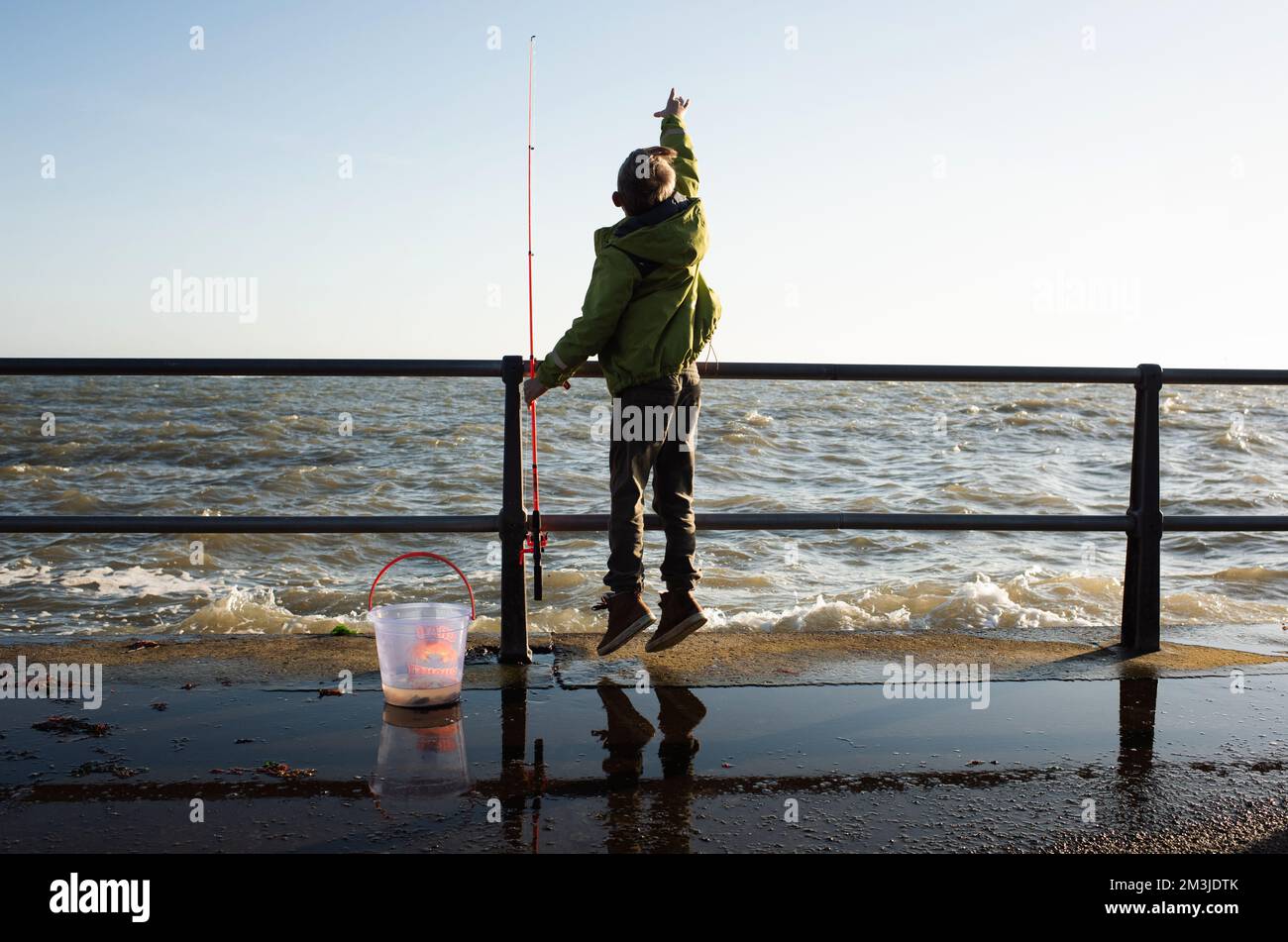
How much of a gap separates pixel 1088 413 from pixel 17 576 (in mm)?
20398

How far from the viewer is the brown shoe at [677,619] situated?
164 inches

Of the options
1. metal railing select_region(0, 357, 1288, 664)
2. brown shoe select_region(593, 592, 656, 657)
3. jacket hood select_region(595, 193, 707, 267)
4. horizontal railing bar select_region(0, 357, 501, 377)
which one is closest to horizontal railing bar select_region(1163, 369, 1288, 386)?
metal railing select_region(0, 357, 1288, 664)

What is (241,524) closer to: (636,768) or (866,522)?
(636,768)

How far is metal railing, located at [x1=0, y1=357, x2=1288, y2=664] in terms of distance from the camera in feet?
14.0

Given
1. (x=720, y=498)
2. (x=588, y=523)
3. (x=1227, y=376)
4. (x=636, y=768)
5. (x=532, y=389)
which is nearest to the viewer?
(x=636, y=768)

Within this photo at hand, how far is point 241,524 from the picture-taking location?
4348 millimetres

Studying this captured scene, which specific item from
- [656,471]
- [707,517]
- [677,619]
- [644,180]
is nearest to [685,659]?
[677,619]

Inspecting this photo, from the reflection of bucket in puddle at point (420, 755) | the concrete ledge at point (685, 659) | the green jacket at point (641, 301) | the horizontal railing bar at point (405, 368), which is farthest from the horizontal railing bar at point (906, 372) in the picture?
the reflection of bucket in puddle at point (420, 755)

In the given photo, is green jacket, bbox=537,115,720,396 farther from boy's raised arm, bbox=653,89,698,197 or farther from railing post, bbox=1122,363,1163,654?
railing post, bbox=1122,363,1163,654

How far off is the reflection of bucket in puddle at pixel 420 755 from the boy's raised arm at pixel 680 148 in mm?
2081

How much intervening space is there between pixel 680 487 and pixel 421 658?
3.86ft
